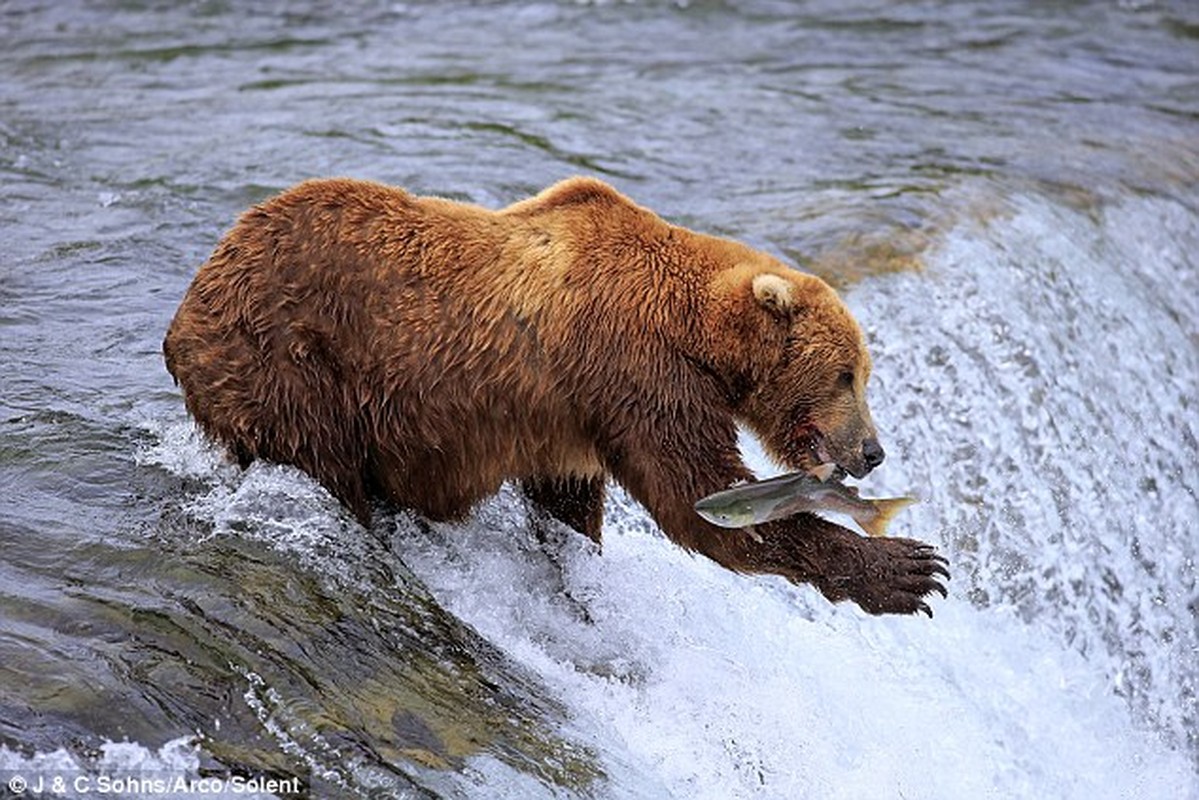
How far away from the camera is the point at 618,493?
658 centimetres

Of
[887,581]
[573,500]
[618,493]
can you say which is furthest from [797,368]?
[618,493]

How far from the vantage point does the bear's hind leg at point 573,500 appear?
579cm

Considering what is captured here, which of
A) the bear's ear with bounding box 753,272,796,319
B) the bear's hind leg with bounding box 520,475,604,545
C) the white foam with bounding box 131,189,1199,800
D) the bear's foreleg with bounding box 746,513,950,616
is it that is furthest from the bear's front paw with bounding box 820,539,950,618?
the bear's hind leg with bounding box 520,475,604,545

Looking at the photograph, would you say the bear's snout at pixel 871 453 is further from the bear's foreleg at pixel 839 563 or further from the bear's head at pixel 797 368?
the bear's foreleg at pixel 839 563

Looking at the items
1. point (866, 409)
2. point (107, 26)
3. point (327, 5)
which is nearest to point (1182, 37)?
point (327, 5)

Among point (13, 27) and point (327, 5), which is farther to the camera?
point (327, 5)

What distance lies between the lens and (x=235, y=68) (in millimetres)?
12609

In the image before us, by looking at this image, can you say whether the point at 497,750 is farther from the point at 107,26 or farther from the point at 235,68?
the point at 107,26

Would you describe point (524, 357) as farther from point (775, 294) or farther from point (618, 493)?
point (618, 493)

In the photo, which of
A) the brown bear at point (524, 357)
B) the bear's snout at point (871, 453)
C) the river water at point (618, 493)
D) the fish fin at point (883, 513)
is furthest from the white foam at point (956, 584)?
the bear's snout at point (871, 453)

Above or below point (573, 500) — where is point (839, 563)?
above

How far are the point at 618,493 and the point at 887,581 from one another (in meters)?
1.64

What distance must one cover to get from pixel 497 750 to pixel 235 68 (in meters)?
8.90

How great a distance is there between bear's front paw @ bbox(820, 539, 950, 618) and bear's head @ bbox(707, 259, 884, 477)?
0.83 ft
